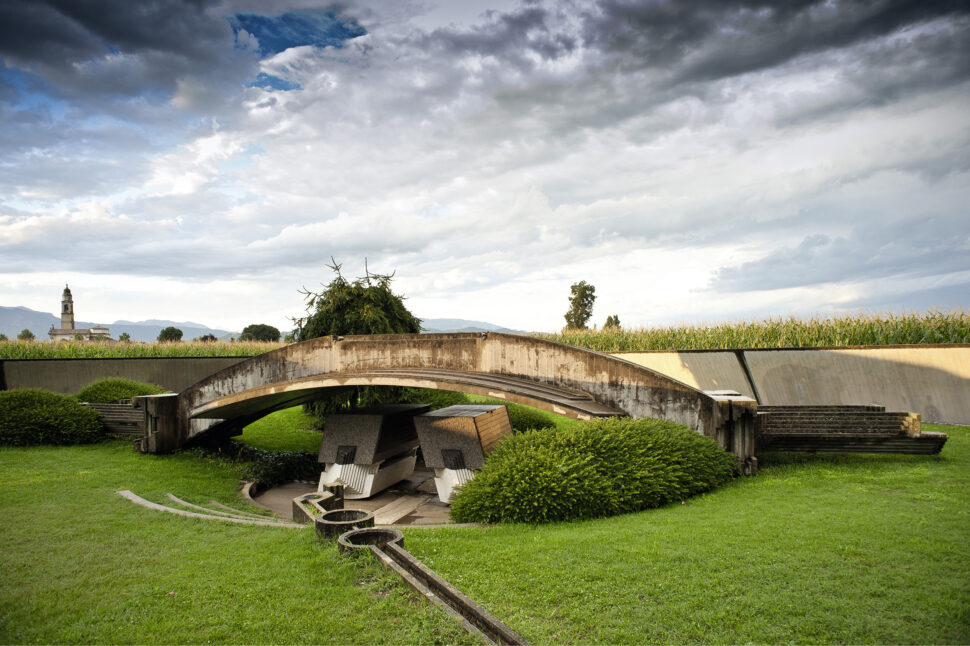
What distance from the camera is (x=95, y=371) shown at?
18.5 meters

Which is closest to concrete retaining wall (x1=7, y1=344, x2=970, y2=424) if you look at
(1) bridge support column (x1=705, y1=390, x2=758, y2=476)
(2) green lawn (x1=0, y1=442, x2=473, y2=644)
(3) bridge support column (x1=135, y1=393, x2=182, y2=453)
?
(1) bridge support column (x1=705, y1=390, x2=758, y2=476)

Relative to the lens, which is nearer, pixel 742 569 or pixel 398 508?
pixel 742 569

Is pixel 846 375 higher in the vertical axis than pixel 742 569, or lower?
higher

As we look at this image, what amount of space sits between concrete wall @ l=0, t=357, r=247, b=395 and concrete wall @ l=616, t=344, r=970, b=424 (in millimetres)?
14325

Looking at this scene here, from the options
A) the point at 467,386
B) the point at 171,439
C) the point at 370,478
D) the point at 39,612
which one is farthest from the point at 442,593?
the point at 171,439

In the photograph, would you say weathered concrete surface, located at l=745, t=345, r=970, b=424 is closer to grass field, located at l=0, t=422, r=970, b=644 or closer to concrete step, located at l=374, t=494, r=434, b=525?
grass field, located at l=0, t=422, r=970, b=644

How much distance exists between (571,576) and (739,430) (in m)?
4.49

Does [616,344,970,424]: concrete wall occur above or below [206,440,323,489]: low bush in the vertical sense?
above

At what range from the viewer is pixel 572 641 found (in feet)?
11.0

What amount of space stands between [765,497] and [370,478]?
7788 millimetres

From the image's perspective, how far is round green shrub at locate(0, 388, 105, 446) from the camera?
11.3 metres

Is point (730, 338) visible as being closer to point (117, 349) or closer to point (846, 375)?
point (846, 375)

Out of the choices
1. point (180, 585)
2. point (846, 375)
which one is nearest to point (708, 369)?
point (846, 375)

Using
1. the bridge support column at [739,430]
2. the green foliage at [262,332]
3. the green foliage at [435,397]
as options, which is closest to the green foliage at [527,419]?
the green foliage at [435,397]
